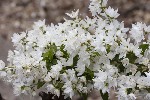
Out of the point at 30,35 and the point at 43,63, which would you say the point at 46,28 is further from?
the point at 43,63

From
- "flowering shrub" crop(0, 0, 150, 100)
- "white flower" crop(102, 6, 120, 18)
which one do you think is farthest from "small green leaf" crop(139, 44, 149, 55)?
"white flower" crop(102, 6, 120, 18)

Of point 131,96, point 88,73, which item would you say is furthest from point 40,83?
point 131,96

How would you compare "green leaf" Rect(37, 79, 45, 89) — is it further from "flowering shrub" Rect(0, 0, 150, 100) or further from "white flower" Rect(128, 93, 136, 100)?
"white flower" Rect(128, 93, 136, 100)

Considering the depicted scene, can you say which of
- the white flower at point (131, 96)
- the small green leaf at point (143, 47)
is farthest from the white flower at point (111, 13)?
the white flower at point (131, 96)

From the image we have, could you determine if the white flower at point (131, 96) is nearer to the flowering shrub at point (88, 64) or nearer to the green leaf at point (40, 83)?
the flowering shrub at point (88, 64)

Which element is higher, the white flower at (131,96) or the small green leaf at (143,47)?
the small green leaf at (143,47)

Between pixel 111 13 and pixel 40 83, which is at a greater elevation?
pixel 111 13

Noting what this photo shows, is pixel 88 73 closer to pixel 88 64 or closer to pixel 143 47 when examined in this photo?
pixel 88 64

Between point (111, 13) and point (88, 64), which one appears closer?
point (88, 64)

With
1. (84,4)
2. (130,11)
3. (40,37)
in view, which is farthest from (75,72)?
(84,4)
